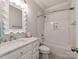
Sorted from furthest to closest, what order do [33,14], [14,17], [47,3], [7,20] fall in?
1. [47,3]
2. [33,14]
3. [14,17]
4. [7,20]

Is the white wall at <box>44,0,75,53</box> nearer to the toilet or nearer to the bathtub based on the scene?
the bathtub

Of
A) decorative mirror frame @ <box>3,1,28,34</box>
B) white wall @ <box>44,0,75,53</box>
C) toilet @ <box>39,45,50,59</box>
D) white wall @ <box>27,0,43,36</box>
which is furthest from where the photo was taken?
white wall @ <box>44,0,75,53</box>

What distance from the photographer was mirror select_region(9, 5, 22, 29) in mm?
2209

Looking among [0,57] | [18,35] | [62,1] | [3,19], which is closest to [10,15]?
[3,19]

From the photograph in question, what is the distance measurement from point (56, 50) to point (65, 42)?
531mm

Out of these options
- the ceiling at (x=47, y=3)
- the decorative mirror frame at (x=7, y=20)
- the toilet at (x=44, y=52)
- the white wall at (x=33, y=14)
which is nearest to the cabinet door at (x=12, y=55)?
the decorative mirror frame at (x=7, y=20)

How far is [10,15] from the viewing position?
7.13ft

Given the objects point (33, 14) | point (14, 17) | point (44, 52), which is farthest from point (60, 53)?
point (14, 17)

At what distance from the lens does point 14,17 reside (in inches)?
92.7

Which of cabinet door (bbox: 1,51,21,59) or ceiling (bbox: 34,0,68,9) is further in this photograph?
ceiling (bbox: 34,0,68,9)

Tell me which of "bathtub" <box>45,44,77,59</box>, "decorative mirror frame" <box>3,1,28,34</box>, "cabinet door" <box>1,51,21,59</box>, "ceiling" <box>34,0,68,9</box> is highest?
"ceiling" <box>34,0,68,9</box>

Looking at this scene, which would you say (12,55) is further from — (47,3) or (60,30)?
(47,3)


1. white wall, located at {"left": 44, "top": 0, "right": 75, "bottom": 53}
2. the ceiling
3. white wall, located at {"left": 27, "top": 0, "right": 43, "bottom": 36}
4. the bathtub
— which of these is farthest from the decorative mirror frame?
the bathtub

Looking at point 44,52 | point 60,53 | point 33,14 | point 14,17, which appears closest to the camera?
point 14,17
